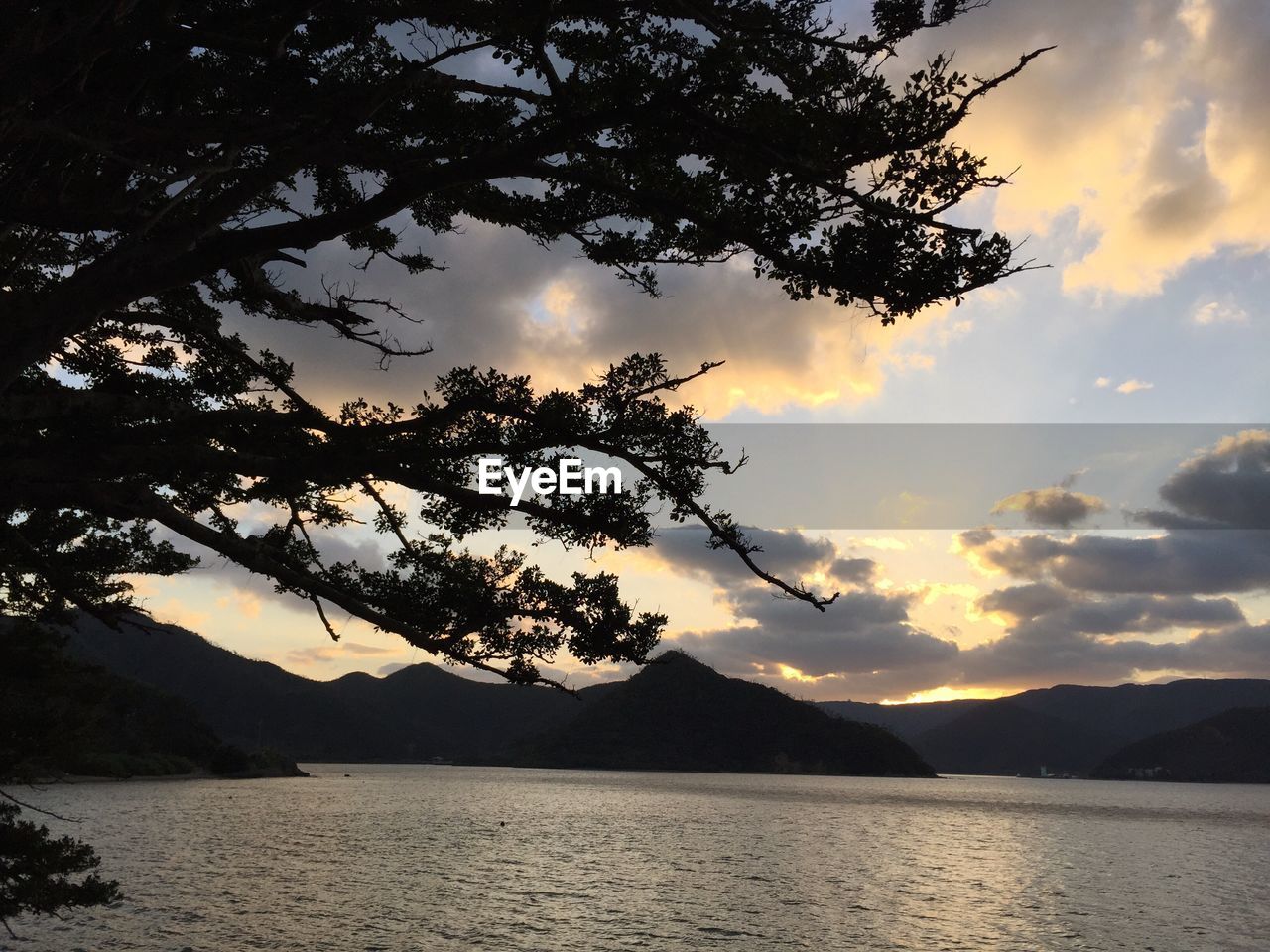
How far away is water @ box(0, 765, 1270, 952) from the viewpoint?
3038 cm

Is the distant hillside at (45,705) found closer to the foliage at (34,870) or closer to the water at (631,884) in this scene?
the foliage at (34,870)

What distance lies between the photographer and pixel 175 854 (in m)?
49.7

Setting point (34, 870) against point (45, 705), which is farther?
point (45, 705)

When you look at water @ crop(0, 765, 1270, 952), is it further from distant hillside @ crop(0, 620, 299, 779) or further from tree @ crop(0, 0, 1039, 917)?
tree @ crop(0, 0, 1039, 917)

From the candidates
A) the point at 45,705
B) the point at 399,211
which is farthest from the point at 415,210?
the point at 45,705

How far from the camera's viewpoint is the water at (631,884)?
99.7 ft

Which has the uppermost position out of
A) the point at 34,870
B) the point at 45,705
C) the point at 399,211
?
the point at 399,211

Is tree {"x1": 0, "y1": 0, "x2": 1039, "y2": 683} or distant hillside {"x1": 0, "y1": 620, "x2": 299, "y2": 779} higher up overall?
tree {"x1": 0, "y1": 0, "x2": 1039, "y2": 683}

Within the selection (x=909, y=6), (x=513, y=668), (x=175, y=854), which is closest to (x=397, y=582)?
(x=513, y=668)

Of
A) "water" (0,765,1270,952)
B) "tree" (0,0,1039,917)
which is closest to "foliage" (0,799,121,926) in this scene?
"tree" (0,0,1039,917)

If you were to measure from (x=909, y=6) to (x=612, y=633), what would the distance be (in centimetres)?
765

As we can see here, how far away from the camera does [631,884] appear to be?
4509 centimetres

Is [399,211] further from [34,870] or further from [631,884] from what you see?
[631,884]

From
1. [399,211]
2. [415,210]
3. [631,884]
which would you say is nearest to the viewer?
[399,211]
